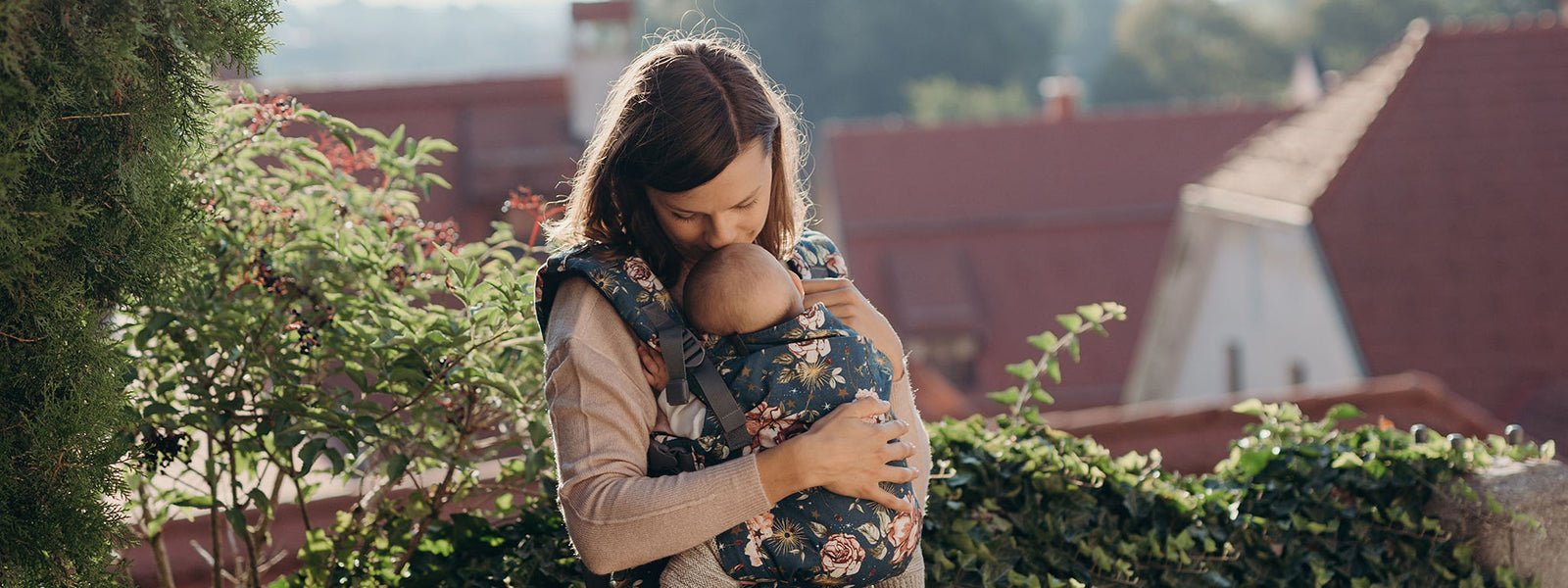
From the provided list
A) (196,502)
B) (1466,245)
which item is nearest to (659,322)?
(196,502)

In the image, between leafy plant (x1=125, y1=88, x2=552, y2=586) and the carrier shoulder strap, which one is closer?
the carrier shoulder strap

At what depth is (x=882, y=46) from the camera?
193 feet

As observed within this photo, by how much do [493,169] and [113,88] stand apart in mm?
12882

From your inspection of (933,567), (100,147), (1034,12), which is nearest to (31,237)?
(100,147)

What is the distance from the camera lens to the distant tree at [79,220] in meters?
1.69

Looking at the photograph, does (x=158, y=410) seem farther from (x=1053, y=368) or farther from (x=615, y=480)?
(x=1053, y=368)

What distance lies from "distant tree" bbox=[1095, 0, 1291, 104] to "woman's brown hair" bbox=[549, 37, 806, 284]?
207 feet

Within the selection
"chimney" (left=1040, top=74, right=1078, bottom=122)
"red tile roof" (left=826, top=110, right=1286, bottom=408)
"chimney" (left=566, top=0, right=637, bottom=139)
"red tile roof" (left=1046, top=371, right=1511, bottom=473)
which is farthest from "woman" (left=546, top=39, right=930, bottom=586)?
"chimney" (left=1040, top=74, right=1078, bottom=122)

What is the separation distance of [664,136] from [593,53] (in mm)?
13966

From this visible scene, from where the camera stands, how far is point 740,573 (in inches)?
77.7

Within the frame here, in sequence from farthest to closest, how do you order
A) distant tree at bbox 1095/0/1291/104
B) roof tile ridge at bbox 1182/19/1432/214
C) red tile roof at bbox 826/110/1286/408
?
distant tree at bbox 1095/0/1291/104, red tile roof at bbox 826/110/1286/408, roof tile ridge at bbox 1182/19/1432/214

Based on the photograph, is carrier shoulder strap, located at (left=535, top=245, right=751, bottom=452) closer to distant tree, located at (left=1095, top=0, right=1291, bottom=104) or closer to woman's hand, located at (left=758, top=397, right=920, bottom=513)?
woman's hand, located at (left=758, top=397, right=920, bottom=513)

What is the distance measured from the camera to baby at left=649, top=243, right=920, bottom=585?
1.95 m

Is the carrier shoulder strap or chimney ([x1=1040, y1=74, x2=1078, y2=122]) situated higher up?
chimney ([x1=1040, y1=74, x2=1078, y2=122])
